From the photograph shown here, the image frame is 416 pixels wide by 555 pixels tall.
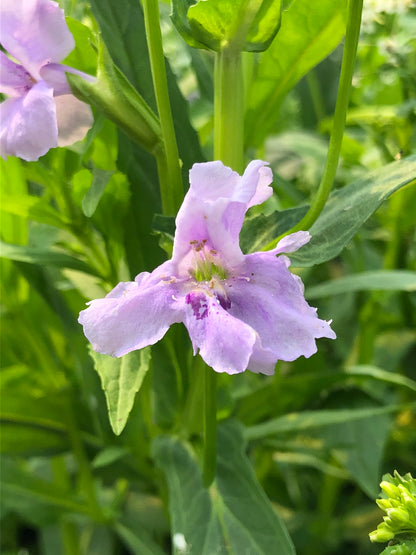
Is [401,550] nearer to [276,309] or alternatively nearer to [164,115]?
[276,309]

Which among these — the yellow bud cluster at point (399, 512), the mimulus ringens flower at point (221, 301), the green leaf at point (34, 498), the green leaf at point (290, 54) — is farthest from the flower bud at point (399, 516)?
the green leaf at point (34, 498)

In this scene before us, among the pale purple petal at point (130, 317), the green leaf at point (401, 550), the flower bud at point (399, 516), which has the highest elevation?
the pale purple petal at point (130, 317)

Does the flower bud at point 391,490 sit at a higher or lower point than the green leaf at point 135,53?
lower

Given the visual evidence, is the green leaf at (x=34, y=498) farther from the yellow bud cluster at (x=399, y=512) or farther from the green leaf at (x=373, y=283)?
the yellow bud cluster at (x=399, y=512)

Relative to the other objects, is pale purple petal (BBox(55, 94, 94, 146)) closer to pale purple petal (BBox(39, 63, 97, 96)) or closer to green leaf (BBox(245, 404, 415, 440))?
pale purple petal (BBox(39, 63, 97, 96))

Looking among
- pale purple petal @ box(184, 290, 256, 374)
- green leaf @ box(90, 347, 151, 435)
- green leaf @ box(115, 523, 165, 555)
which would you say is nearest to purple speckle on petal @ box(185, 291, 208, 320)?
pale purple petal @ box(184, 290, 256, 374)

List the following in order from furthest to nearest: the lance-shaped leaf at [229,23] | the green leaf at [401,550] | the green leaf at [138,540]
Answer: the green leaf at [138,540], the lance-shaped leaf at [229,23], the green leaf at [401,550]

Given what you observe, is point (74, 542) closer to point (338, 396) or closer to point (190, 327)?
point (338, 396)
